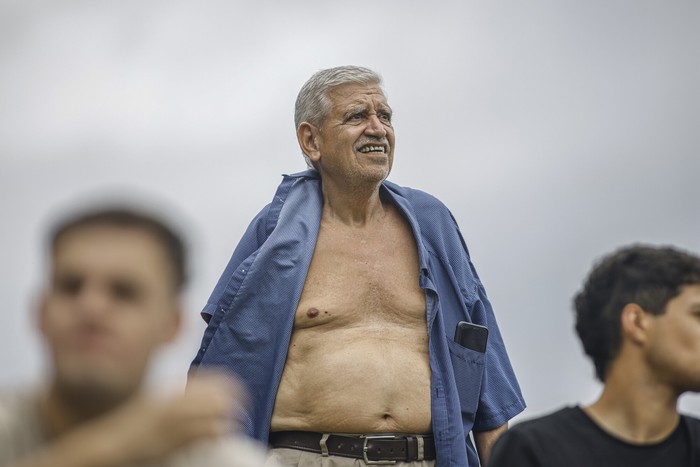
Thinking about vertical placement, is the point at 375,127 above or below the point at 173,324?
above

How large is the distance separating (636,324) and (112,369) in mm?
1845

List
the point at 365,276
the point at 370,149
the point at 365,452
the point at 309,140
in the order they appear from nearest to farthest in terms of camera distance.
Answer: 1. the point at 365,452
2. the point at 365,276
3. the point at 370,149
4. the point at 309,140

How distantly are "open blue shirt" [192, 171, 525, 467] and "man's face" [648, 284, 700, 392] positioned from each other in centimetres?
175

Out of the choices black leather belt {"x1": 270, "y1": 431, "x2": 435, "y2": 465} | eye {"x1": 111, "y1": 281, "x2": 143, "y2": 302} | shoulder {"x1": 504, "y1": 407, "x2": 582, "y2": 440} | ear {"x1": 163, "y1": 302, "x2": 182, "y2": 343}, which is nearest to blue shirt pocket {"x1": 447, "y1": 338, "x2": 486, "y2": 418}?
black leather belt {"x1": 270, "y1": 431, "x2": 435, "y2": 465}

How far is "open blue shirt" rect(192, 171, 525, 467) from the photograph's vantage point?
527 cm

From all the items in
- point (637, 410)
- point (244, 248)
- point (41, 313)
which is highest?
point (244, 248)

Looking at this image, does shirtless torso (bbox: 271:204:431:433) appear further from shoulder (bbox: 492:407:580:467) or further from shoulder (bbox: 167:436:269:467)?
shoulder (bbox: 167:436:269:467)

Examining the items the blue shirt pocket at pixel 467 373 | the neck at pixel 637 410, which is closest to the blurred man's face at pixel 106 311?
the neck at pixel 637 410

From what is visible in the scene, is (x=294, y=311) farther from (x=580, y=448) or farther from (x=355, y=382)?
(x=580, y=448)

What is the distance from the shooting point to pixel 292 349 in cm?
533

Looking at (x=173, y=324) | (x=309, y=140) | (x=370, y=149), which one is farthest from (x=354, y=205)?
(x=173, y=324)

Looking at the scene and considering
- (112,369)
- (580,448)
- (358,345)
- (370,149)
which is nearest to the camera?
(112,369)

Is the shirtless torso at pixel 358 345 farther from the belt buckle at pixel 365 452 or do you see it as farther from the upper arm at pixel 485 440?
the upper arm at pixel 485 440

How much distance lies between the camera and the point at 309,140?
20.2 ft
